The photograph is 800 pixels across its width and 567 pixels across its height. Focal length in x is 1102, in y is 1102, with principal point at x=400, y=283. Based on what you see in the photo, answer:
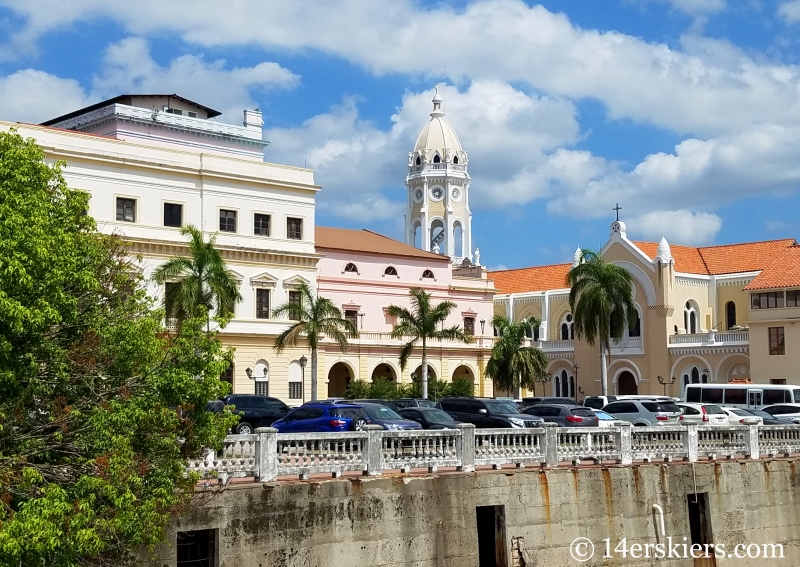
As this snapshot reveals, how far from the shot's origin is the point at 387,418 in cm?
2853

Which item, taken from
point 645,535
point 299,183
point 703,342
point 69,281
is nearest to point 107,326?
point 69,281

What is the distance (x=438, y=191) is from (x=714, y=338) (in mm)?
40237

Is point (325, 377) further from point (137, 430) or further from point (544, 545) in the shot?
point (137, 430)

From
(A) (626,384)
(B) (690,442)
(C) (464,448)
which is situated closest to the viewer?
(C) (464,448)

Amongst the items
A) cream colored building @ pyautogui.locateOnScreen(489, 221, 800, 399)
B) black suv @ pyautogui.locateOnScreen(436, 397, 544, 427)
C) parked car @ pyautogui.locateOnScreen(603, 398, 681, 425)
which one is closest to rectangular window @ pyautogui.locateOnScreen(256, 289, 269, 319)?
black suv @ pyautogui.locateOnScreen(436, 397, 544, 427)

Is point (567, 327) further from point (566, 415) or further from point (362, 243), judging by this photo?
point (566, 415)

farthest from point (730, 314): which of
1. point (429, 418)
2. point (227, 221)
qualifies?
point (429, 418)

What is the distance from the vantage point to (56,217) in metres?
15.7

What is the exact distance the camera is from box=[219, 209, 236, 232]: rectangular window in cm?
5384

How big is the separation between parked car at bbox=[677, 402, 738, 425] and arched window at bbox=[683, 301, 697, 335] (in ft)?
105

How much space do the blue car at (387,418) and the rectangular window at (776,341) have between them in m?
38.2

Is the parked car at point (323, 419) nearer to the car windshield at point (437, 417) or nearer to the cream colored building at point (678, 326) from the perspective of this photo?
the car windshield at point (437, 417)

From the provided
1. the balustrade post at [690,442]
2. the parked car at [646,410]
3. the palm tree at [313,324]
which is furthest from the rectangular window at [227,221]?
the balustrade post at [690,442]

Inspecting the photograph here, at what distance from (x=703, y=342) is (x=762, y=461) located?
41857mm
